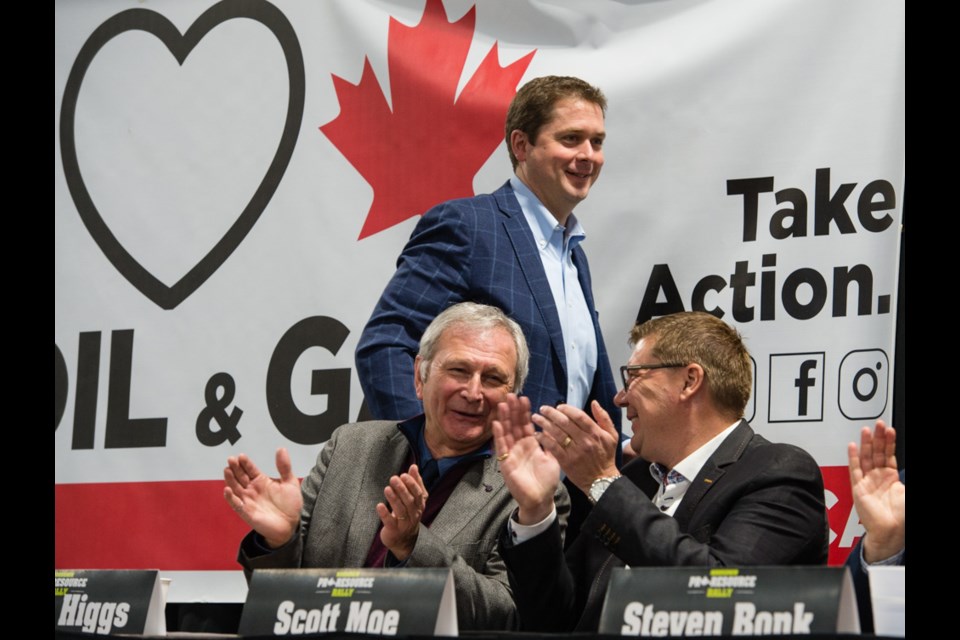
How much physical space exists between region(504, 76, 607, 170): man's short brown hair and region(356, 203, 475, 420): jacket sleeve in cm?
31

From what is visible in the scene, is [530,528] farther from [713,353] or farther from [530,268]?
[530,268]

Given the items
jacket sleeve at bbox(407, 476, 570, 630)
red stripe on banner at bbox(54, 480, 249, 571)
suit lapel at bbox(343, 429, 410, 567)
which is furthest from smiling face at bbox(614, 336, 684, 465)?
red stripe on banner at bbox(54, 480, 249, 571)

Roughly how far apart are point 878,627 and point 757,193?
1.72 m

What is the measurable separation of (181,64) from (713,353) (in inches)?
90.8

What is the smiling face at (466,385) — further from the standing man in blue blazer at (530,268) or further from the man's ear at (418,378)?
the standing man in blue blazer at (530,268)

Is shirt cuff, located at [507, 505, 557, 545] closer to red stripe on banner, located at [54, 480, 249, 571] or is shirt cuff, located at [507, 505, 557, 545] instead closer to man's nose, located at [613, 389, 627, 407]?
man's nose, located at [613, 389, 627, 407]

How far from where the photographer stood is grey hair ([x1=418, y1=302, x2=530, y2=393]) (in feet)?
9.00

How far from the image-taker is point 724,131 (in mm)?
3256

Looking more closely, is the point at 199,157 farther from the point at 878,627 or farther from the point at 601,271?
the point at 878,627

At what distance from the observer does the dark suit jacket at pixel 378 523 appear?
2.30 metres

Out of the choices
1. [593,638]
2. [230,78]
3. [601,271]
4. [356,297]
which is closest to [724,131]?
[601,271]

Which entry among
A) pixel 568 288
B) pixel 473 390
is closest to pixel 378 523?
pixel 473 390

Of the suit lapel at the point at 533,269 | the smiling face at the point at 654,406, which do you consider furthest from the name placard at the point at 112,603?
the suit lapel at the point at 533,269

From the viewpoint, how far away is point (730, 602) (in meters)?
1.58
